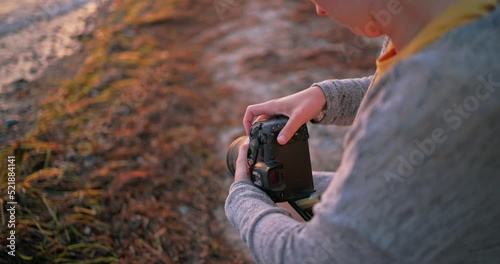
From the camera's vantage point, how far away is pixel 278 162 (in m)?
1.23

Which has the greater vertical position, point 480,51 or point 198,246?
point 480,51

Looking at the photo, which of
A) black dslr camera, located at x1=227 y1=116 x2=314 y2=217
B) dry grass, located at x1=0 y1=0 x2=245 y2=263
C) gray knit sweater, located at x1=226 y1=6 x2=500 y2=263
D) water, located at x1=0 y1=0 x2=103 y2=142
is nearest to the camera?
gray knit sweater, located at x1=226 y1=6 x2=500 y2=263

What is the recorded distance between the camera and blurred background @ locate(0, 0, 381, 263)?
2.04 metres

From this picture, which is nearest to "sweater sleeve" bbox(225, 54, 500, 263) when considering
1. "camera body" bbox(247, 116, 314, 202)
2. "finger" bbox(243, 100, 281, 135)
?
"camera body" bbox(247, 116, 314, 202)

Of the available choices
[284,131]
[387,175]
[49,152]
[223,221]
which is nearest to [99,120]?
[49,152]

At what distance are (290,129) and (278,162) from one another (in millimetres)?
86

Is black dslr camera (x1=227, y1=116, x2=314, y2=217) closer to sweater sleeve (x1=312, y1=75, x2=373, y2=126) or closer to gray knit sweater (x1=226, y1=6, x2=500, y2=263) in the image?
sweater sleeve (x1=312, y1=75, x2=373, y2=126)

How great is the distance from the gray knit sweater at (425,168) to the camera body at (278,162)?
0.33 metres

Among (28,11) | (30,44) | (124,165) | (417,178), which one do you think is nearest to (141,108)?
(124,165)

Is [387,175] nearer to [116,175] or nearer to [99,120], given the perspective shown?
[116,175]

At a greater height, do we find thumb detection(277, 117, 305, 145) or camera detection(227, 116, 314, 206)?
thumb detection(277, 117, 305, 145)

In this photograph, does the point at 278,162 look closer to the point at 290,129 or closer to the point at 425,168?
the point at 290,129

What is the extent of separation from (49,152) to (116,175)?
32 centimetres

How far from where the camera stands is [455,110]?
0.71 metres
